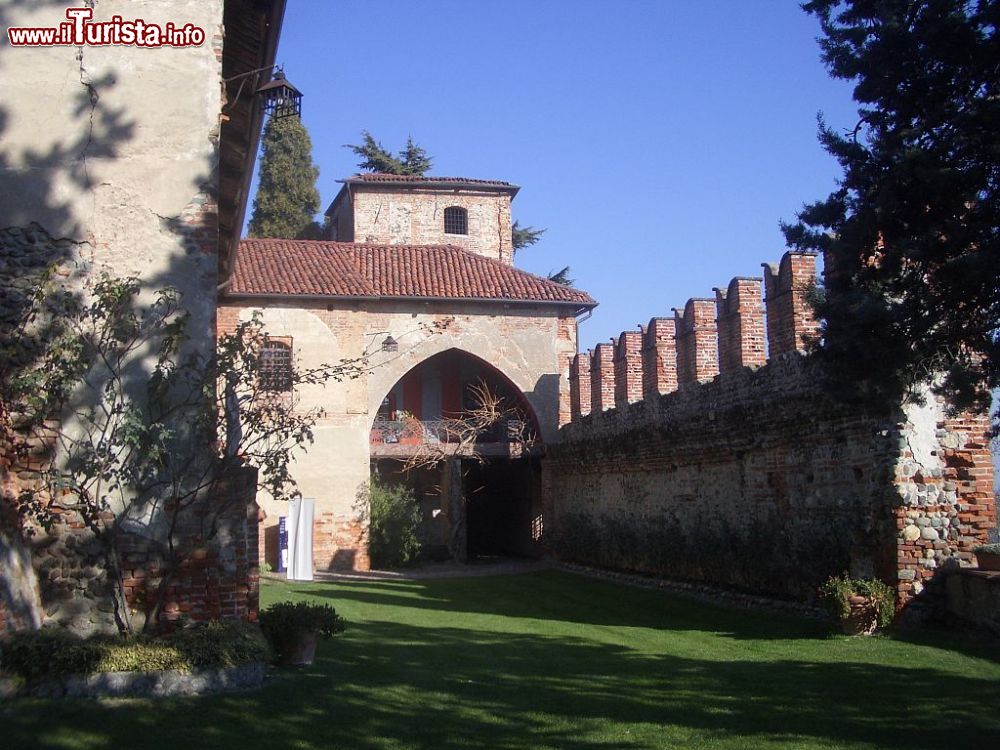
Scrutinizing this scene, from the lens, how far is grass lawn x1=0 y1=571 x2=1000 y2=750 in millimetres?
6215

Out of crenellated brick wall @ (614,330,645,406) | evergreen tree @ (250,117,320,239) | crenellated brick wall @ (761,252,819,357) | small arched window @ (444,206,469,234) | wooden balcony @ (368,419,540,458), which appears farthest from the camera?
evergreen tree @ (250,117,320,239)

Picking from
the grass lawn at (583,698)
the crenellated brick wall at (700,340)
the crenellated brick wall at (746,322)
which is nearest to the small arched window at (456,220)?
the crenellated brick wall at (700,340)

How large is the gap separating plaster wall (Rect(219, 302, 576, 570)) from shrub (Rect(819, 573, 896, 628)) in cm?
1342

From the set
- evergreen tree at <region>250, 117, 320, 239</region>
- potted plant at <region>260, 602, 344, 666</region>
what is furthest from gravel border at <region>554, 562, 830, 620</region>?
evergreen tree at <region>250, 117, 320, 239</region>

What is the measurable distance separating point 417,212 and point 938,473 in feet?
77.4

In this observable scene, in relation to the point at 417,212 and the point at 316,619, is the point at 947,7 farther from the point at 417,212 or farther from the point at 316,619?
the point at 417,212

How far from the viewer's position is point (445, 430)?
84.2 ft

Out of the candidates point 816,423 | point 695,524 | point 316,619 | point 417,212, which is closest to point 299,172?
point 417,212

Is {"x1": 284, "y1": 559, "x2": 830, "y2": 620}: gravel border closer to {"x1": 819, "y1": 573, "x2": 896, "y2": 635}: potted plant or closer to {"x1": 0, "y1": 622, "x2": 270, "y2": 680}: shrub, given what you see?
{"x1": 819, "y1": 573, "x2": 896, "y2": 635}: potted plant

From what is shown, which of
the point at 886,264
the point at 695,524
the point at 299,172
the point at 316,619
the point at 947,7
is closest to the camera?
the point at 947,7

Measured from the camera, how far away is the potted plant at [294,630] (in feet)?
27.8

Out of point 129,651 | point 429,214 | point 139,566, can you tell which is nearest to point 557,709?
point 129,651

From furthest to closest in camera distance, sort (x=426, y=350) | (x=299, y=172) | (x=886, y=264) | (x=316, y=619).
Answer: (x=299, y=172) → (x=426, y=350) → (x=316, y=619) → (x=886, y=264)

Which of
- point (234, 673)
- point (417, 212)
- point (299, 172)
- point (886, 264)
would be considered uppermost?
point (299, 172)
